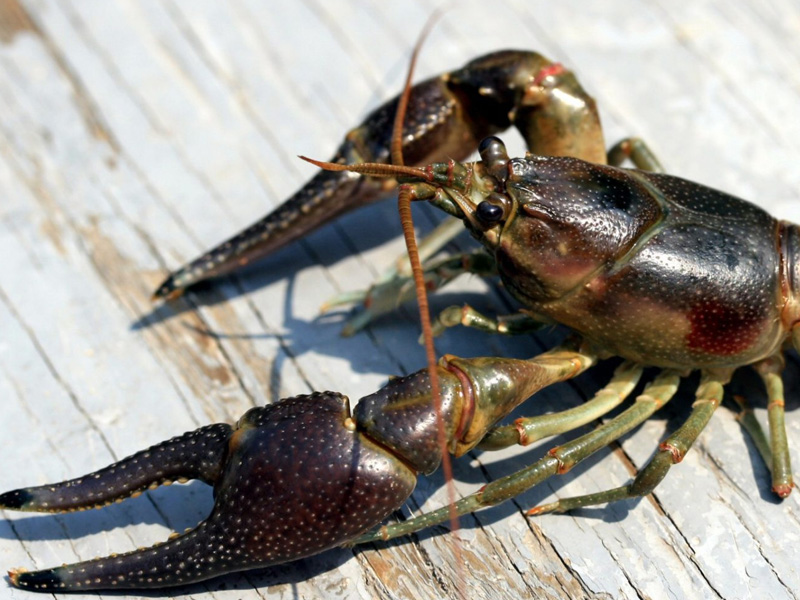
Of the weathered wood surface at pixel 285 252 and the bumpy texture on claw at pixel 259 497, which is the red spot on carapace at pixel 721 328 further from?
the bumpy texture on claw at pixel 259 497

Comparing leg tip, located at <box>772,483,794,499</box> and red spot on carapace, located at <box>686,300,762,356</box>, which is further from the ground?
red spot on carapace, located at <box>686,300,762,356</box>

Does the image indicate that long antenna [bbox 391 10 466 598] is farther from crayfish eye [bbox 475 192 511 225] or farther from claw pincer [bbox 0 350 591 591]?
crayfish eye [bbox 475 192 511 225]

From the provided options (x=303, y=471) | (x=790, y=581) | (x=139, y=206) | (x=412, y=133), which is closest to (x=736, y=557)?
(x=790, y=581)

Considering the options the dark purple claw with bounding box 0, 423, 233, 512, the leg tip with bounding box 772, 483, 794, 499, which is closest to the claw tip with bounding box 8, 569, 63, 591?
the dark purple claw with bounding box 0, 423, 233, 512

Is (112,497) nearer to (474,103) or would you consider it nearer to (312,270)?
(312,270)

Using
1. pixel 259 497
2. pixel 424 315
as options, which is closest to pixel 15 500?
pixel 259 497
